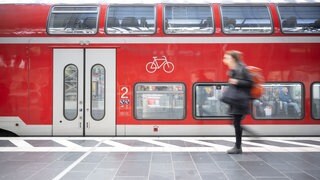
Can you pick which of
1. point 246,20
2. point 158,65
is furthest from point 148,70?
point 246,20

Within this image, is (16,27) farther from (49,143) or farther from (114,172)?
(114,172)

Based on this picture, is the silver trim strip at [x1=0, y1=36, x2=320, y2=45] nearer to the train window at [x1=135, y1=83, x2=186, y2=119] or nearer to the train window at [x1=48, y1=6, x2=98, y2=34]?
the train window at [x1=48, y1=6, x2=98, y2=34]

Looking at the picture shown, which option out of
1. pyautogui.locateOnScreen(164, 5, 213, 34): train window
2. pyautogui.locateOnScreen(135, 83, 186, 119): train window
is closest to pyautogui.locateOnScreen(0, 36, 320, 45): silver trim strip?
pyautogui.locateOnScreen(164, 5, 213, 34): train window

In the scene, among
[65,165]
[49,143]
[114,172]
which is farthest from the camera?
[49,143]

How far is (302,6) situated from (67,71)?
6.74 m

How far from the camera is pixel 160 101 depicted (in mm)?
9516

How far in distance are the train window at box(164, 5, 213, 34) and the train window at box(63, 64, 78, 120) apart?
279cm

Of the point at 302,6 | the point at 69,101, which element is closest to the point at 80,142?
the point at 69,101

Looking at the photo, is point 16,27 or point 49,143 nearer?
point 49,143

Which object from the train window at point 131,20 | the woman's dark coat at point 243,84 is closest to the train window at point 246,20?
the train window at point 131,20

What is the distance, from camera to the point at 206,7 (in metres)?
9.68

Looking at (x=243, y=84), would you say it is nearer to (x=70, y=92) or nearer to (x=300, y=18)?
(x=300, y=18)

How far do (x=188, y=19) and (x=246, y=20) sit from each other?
1583 millimetres

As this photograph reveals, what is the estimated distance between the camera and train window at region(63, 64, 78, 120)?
9.59 meters
